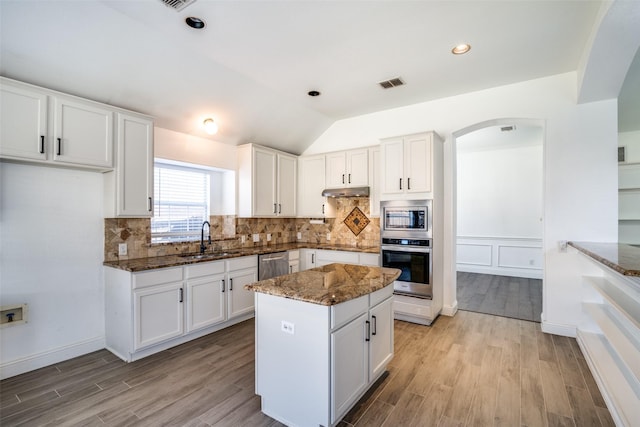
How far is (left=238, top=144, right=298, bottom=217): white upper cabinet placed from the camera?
442 centimetres

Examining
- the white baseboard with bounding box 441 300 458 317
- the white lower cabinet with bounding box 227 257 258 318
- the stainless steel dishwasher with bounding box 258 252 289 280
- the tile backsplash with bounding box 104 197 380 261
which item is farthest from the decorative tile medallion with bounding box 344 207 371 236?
the white lower cabinet with bounding box 227 257 258 318

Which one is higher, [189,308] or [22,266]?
[22,266]

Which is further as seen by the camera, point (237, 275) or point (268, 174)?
point (268, 174)

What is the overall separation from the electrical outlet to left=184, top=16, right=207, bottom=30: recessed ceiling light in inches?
95.3

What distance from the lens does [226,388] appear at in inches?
96.0

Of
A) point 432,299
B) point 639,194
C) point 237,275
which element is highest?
point 639,194

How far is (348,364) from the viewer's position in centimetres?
198

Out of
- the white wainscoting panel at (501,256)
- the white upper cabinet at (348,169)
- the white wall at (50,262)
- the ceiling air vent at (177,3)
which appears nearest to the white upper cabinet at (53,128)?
the white wall at (50,262)

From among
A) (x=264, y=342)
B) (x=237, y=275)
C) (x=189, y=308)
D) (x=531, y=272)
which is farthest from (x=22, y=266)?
(x=531, y=272)

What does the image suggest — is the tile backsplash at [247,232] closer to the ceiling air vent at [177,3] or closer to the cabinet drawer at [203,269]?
the cabinet drawer at [203,269]

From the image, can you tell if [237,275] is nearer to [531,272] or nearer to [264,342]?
[264,342]

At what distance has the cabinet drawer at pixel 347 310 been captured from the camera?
1819 millimetres

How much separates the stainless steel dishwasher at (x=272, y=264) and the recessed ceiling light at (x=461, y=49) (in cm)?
321

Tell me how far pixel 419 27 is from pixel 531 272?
5921mm
